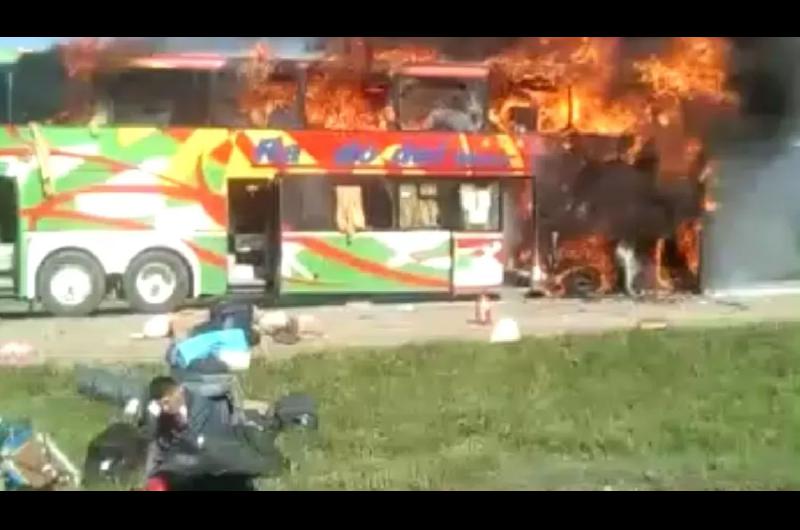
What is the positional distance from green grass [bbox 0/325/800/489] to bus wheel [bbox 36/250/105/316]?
144mm

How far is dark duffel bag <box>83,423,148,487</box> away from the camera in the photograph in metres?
3.25

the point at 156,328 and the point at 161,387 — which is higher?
the point at 156,328

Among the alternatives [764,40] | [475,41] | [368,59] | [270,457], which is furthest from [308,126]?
[764,40]

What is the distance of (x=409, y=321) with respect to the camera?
3.38 m

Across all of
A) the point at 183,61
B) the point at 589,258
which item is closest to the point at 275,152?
the point at 183,61

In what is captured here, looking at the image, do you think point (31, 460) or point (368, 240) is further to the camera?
point (368, 240)

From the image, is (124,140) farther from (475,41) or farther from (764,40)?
(764,40)

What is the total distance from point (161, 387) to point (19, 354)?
305 mm

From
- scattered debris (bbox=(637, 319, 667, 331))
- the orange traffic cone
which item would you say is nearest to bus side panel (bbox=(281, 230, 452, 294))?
the orange traffic cone

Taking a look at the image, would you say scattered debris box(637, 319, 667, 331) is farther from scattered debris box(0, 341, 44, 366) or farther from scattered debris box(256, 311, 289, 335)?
scattered debris box(0, 341, 44, 366)

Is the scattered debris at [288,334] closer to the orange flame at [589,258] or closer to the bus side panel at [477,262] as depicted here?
the bus side panel at [477,262]

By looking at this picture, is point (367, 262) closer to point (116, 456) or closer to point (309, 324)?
point (309, 324)

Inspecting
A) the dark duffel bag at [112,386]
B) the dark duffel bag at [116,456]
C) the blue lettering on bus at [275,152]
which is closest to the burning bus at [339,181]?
the blue lettering on bus at [275,152]
